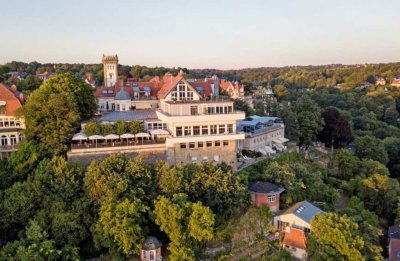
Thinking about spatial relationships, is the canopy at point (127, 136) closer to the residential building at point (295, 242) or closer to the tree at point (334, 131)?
the residential building at point (295, 242)

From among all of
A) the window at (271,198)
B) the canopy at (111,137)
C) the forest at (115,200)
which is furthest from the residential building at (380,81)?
the canopy at (111,137)

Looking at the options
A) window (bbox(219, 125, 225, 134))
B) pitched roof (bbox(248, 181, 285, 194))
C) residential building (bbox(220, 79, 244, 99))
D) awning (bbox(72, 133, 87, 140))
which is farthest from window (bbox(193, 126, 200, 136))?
residential building (bbox(220, 79, 244, 99))

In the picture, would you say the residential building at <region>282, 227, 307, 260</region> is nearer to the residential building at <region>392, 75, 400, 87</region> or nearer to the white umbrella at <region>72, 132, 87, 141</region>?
the white umbrella at <region>72, 132, 87, 141</region>

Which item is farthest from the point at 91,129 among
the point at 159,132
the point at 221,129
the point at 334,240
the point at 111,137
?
the point at 334,240

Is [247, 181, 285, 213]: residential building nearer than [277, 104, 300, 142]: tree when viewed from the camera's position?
Yes

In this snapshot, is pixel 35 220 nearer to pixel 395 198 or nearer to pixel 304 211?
pixel 304 211
